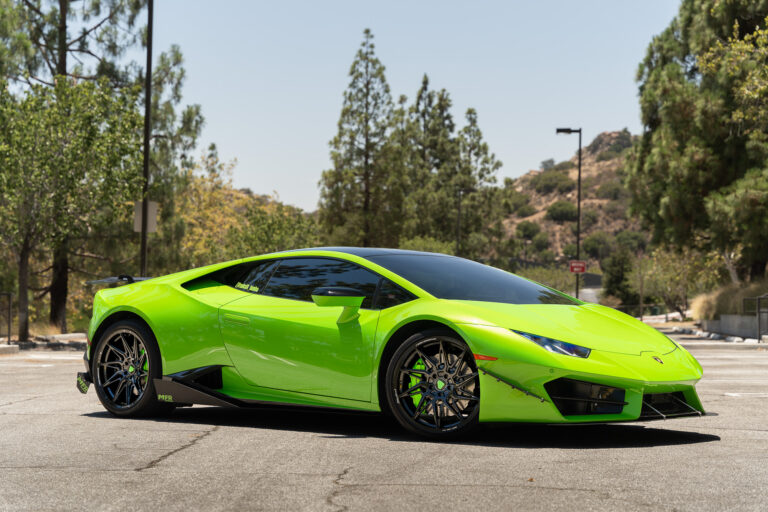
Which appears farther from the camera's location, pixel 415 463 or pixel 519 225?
pixel 519 225

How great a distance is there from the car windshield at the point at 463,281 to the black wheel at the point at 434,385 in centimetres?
45

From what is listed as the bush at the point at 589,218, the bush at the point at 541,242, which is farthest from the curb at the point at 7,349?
the bush at the point at 589,218

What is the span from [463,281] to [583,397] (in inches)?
55.1

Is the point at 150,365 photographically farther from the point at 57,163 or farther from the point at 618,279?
the point at 618,279

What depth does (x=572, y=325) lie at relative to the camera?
260 inches

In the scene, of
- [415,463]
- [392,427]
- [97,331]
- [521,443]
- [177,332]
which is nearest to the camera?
[415,463]

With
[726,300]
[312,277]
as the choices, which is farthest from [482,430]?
[726,300]

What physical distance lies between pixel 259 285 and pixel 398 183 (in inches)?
2279

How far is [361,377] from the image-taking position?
22.1 ft

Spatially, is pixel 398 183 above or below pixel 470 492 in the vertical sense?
above

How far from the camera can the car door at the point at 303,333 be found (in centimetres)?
680

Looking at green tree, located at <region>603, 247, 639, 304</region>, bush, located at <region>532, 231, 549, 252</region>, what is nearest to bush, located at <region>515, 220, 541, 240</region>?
bush, located at <region>532, 231, 549, 252</region>

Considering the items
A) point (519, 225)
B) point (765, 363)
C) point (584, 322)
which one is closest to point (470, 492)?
point (584, 322)

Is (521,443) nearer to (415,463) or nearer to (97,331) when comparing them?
(415,463)
